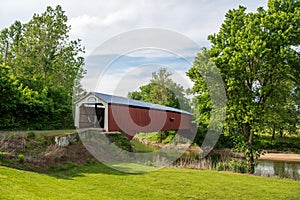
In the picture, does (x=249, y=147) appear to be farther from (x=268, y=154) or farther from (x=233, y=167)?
(x=268, y=154)

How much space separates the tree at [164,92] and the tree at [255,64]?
16430mm

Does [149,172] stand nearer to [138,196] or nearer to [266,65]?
[138,196]

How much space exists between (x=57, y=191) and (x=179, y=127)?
67.3ft

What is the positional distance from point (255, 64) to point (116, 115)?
331 inches

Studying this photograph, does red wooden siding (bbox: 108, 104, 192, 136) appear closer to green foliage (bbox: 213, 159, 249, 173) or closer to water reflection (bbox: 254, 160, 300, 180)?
green foliage (bbox: 213, 159, 249, 173)

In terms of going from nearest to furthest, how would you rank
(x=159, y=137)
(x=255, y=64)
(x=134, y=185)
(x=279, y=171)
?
(x=134, y=185), (x=255, y=64), (x=279, y=171), (x=159, y=137)

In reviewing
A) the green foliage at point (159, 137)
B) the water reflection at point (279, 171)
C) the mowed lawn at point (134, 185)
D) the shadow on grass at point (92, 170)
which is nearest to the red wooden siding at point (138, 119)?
the green foliage at point (159, 137)

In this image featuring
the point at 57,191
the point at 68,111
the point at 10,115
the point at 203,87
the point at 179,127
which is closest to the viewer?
the point at 57,191

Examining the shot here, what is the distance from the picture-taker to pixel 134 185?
8469 mm

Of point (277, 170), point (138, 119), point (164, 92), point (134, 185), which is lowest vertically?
point (277, 170)

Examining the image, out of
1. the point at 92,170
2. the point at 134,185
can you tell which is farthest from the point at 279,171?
the point at 92,170

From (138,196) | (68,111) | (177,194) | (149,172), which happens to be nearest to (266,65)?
Answer: (149,172)

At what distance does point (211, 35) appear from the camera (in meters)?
16.5

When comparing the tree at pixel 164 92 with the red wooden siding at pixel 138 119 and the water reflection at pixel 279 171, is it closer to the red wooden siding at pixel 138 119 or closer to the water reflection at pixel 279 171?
the red wooden siding at pixel 138 119
